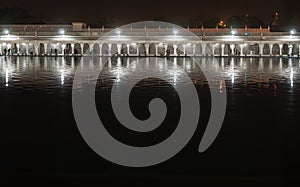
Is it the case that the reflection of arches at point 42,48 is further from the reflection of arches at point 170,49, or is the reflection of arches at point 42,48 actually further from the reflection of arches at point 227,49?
the reflection of arches at point 227,49

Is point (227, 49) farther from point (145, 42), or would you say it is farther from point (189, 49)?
point (145, 42)

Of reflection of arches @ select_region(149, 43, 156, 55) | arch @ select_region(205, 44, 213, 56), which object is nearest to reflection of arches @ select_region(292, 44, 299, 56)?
arch @ select_region(205, 44, 213, 56)

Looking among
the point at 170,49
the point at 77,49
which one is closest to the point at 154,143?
the point at 170,49

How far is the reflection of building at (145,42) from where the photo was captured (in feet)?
269

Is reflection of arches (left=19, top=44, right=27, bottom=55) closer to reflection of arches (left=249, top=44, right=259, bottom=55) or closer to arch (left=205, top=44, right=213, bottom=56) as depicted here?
arch (left=205, top=44, right=213, bottom=56)

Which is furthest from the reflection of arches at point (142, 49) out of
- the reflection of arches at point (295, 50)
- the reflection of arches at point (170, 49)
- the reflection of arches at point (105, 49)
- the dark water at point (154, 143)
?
the dark water at point (154, 143)

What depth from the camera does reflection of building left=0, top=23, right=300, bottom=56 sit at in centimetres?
8200

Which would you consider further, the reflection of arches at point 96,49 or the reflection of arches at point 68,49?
the reflection of arches at point 68,49

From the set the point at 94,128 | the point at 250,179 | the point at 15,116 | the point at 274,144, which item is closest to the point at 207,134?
the point at 274,144

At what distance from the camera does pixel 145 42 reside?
271 feet

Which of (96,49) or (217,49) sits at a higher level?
(96,49)

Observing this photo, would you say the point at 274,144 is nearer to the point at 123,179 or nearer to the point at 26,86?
the point at 123,179

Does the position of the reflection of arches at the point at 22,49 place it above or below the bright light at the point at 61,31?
below

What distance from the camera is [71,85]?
2505 centimetres
